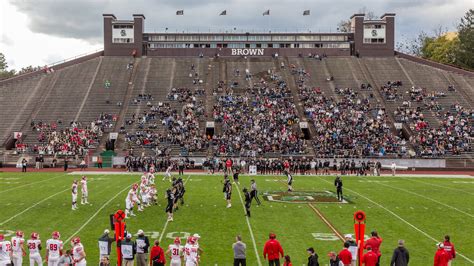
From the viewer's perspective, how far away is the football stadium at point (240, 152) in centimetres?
1775

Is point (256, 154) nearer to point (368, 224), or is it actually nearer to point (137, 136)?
point (137, 136)

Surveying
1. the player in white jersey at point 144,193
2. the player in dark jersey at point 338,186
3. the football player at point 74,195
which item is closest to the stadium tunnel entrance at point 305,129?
the player in dark jersey at point 338,186

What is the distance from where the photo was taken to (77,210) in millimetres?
24703

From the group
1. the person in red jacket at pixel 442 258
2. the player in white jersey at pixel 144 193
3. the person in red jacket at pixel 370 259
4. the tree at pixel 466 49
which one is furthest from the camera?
the tree at pixel 466 49

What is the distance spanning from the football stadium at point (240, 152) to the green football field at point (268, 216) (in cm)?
13

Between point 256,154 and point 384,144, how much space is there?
13030 millimetres

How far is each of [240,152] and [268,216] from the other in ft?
91.0

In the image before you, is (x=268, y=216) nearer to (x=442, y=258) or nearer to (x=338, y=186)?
(x=338, y=186)

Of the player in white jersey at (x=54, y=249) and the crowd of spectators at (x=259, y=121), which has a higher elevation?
the crowd of spectators at (x=259, y=121)

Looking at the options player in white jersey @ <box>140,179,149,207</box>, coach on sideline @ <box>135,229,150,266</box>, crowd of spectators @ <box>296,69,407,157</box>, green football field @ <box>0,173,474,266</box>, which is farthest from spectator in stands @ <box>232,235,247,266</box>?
crowd of spectators @ <box>296,69,407,157</box>

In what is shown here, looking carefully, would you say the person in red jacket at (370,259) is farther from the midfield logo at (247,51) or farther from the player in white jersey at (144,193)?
the midfield logo at (247,51)

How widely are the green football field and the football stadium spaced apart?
13cm

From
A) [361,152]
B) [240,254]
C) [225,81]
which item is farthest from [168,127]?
[240,254]

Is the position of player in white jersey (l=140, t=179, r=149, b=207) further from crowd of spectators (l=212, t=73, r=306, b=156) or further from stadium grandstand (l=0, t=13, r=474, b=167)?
crowd of spectators (l=212, t=73, r=306, b=156)
